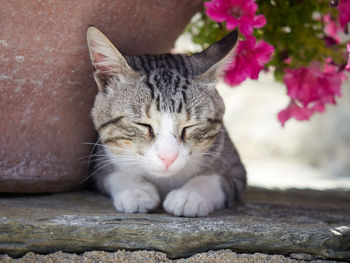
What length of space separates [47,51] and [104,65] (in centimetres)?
23

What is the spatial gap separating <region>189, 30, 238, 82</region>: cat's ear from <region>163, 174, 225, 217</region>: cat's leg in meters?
0.44

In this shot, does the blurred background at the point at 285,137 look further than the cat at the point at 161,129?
Yes

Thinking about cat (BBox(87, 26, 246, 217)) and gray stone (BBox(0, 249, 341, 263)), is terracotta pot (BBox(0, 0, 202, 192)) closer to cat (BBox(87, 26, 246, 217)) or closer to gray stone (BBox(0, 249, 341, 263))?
cat (BBox(87, 26, 246, 217))

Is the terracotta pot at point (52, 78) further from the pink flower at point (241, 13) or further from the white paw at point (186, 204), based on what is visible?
the white paw at point (186, 204)

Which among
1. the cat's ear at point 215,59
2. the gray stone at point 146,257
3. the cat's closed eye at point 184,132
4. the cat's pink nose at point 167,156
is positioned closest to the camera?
the gray stone at point 146,257

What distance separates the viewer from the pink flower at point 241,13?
1.78m

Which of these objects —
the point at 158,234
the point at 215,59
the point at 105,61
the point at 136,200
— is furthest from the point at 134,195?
the point at 215,59

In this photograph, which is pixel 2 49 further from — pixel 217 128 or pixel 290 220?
pixel 290 220

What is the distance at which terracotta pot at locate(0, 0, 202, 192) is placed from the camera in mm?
1636

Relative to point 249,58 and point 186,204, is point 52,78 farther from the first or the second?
point 249,58

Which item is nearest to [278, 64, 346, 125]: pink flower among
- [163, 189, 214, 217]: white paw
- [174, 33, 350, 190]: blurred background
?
[163, 189, 214, 217]: white paw

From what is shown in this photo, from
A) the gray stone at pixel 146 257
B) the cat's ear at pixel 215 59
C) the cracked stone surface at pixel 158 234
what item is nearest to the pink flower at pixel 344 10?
the cat's ear at pixel 215 59

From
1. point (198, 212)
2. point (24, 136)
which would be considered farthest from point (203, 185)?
point (24, 136)

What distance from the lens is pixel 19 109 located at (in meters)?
1.71
